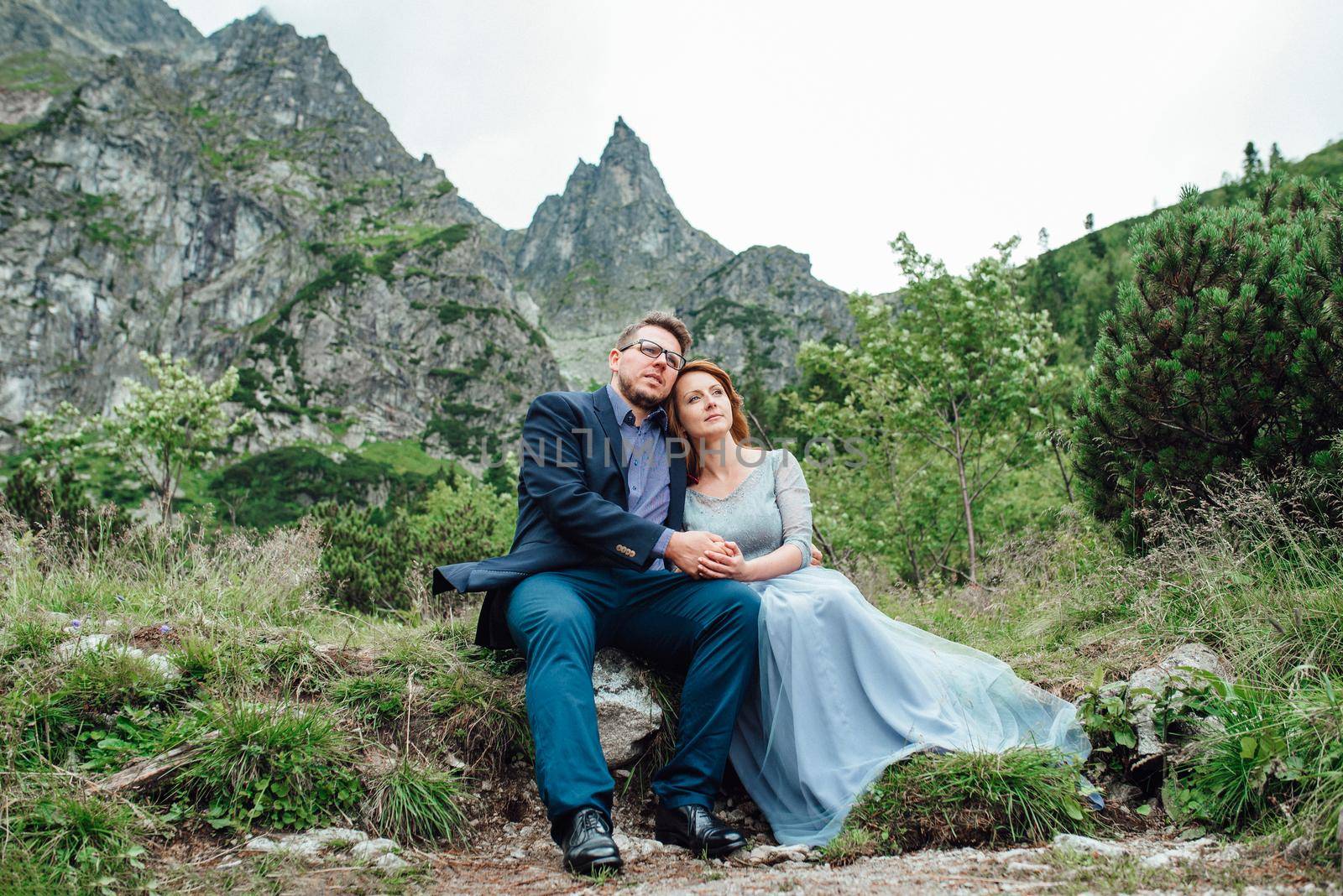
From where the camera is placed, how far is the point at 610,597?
3746mm

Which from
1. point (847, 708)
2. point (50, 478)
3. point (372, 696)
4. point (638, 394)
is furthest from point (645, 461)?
point (50, 478)

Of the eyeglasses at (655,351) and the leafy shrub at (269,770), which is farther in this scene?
the eyeglasses at (655,351)

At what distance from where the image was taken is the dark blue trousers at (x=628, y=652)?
2965mm

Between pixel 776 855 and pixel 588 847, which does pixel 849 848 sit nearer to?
pixel 776 855

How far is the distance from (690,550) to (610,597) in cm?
48

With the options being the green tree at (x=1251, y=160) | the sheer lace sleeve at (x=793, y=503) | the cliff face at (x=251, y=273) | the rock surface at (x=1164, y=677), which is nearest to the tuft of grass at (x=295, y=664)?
the sheer lace sleeve at (x=793, y=503)

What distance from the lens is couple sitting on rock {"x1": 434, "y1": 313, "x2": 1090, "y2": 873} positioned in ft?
10.2

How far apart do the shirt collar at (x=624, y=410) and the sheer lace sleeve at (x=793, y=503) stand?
0.76 metres

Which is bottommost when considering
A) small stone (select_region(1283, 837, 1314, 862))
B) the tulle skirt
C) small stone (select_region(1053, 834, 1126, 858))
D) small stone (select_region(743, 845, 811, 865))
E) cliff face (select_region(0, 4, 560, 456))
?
small stone (select_region(743, 845, 811, 865))

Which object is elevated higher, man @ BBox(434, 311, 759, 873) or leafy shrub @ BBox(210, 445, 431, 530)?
leafy shrub @ BBox(210, 445, 431, 530)

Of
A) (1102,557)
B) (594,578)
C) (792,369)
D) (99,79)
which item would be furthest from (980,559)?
(99,79)

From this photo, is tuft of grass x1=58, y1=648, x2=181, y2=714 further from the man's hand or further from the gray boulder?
the man's hand

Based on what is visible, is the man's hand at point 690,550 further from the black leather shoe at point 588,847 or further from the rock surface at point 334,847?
the rock surface at point 334,847

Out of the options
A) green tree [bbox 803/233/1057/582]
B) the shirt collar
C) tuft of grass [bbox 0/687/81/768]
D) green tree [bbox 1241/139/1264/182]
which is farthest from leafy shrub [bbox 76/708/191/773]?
green tree [bbox 1241/139/1264/182]
